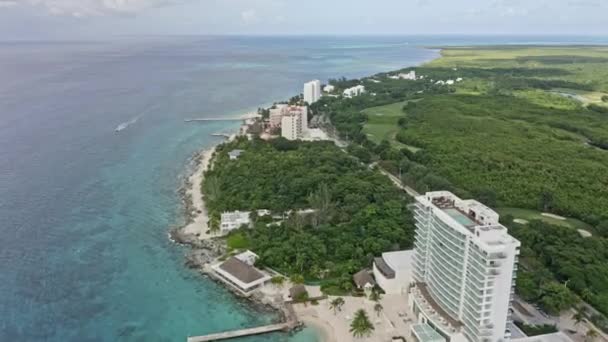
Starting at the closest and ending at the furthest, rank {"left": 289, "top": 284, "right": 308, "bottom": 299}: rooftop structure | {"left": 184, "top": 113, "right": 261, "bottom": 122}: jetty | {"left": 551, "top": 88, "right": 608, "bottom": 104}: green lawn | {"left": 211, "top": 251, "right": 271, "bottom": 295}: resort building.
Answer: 1. {"left": 289, "top": 284, "right": 308, "bottom": 299}: rooftop structure
2. {"left": 211, "top": 251, "right": 271, "bottom": 295}: resort building
3. {"left": 184, "top": 113, "right": 261, "bottom": 122}: jetty
4. {"left": 551, "top": 88, "right": 608, "bottom": 104}: green lawn

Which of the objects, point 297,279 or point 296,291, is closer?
point 296,291

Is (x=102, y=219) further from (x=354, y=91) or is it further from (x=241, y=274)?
(x=354, y=91)

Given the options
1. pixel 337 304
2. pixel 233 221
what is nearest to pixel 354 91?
pixel 233 221

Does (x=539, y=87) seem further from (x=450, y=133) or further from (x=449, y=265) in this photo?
(x=449, y=265)

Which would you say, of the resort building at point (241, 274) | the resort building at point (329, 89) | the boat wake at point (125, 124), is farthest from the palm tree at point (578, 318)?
the resort building at point (329, 89)

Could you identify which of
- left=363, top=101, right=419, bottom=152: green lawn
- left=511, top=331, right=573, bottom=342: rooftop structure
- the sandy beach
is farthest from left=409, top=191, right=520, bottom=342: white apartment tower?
left=363, top=101, right=419, bottom=152: green lawn

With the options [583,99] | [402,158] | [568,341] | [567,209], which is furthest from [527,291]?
[583,99]

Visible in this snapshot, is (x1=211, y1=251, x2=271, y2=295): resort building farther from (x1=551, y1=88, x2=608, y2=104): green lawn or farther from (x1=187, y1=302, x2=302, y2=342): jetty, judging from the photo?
(x1=551, y1=88, x2=608, y2=104): green lawn
